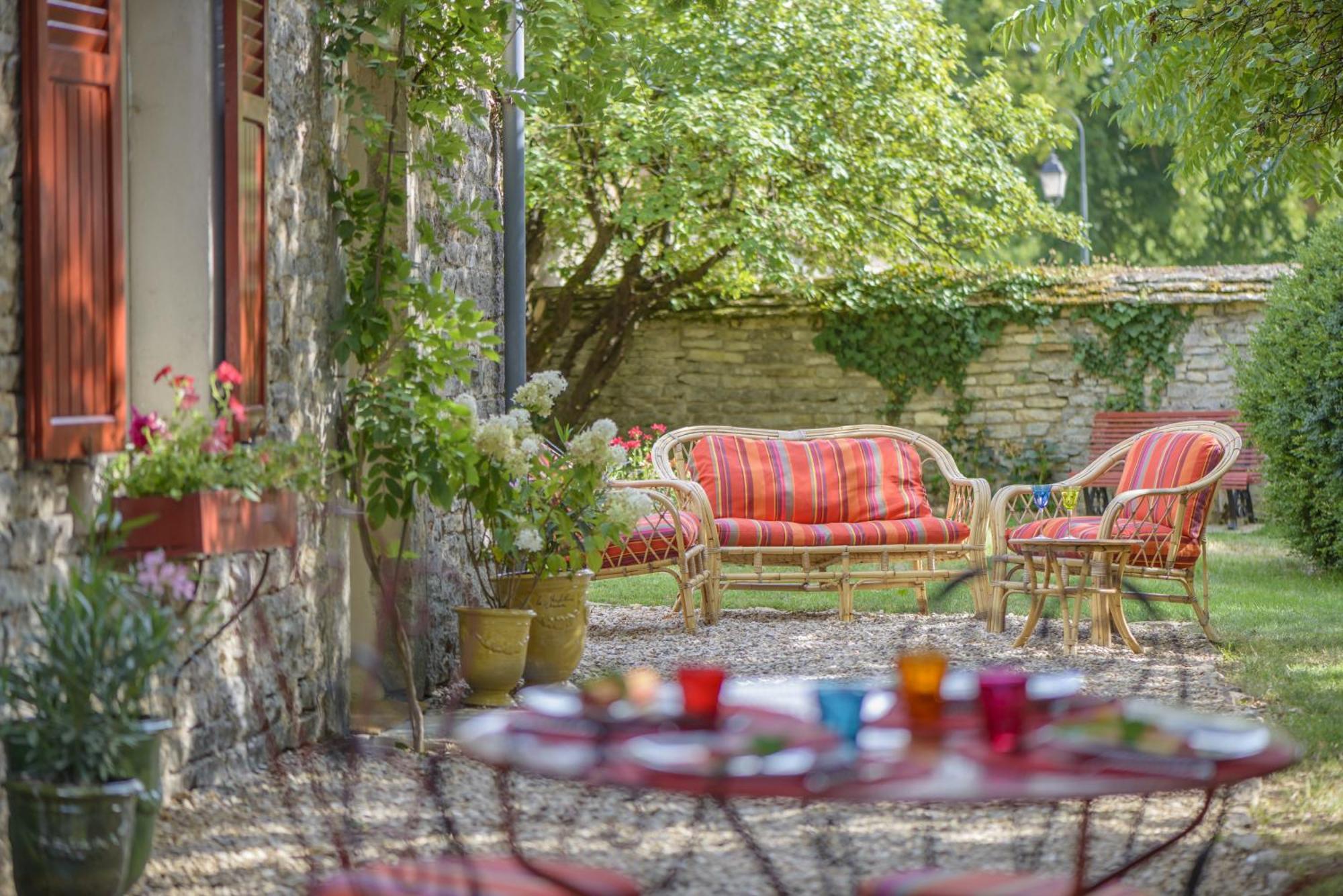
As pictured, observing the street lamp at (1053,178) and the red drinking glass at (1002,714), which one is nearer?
the red drinking glass at (1002,714)

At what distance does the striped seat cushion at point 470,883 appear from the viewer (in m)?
2.02

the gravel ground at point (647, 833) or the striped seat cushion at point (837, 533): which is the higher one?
the striped seat cushion at point (837, 533)

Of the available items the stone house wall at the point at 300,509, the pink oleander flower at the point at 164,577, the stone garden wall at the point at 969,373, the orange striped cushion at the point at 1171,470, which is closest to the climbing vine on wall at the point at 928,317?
the stone garden wall at the point at 969,373

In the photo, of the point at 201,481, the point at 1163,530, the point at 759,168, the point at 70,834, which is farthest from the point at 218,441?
the point at 759,168

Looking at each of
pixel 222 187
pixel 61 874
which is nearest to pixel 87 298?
pixel 222 187

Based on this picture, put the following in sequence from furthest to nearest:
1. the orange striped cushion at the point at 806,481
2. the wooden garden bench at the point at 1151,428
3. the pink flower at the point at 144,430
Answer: the wooden garden bench at the point at 1151,428
the orange striped cushion at the point at 806,481
the pink flower at the point at 144,430

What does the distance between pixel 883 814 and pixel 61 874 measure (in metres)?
1.97

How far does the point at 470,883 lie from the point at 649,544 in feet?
16.5

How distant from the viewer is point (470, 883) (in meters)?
2.01

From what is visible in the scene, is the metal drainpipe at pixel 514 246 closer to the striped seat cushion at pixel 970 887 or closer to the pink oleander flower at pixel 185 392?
the pink oleander flower at pixel 185 392

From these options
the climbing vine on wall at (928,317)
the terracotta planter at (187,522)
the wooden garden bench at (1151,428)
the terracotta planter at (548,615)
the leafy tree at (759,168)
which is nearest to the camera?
the terracotta planter at (187,522)

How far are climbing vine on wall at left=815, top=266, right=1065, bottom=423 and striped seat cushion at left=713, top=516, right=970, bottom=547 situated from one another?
5.69 metres

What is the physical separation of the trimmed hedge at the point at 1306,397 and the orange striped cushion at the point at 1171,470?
1946mm

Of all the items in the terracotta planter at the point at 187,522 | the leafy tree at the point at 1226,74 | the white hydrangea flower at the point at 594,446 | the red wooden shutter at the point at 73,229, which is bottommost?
the terracotta planter at the point at 187,522
